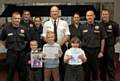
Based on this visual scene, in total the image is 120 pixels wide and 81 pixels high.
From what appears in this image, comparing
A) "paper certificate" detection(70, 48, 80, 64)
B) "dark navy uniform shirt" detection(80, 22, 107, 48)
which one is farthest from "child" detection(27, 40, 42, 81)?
"dark navy uniform shirt" detection(80, 22, 107, 48)

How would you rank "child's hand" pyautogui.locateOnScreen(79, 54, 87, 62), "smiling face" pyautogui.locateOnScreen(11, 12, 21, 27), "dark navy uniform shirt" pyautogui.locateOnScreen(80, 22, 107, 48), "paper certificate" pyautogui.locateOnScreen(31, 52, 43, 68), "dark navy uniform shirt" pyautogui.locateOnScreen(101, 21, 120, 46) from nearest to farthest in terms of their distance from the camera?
"child's hand" pyautogui.locateOnScreen(79, 54, 87, 62), "paper certificate" pyautogui.locateOnScreen(31, 52, 43, 68), "smiling face" pyautogui.locateOnScreen(11, 12, 21, 27), "dark navy uniform shirt" pyautogui.locateOnScreen(80, 22, 107, 48), "dark navy uniform shirt" pyautogui.locateOnScreen(101, 21, 120, 46)

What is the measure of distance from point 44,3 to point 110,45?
3.63 meters

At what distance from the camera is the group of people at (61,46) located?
6.00m

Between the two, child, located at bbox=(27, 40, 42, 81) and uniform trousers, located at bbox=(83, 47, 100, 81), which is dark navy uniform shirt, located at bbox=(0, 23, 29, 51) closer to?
child, located at bbox=(27, 40, 42, 81)

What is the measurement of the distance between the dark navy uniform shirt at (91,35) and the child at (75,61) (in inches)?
16.6

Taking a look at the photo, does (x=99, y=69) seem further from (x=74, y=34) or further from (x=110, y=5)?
(x=110, y=5)

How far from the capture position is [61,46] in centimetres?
633

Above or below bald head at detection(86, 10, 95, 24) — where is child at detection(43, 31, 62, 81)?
below

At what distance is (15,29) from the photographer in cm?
633

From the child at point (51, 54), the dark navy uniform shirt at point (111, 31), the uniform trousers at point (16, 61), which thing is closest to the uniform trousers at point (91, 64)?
the dark navy uniform shirt at point (111, 31)

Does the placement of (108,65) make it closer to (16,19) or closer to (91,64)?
(91,64)

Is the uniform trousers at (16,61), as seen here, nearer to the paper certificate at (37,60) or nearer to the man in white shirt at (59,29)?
the paper certificate at (37,60)

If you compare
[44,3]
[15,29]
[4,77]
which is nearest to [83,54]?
[15,29]

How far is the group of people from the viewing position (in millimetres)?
6004
